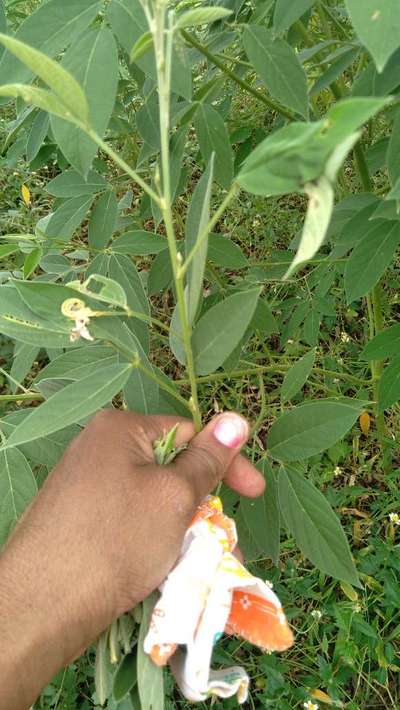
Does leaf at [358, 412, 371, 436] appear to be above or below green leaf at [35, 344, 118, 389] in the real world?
below

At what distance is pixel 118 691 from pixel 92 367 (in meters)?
0.43

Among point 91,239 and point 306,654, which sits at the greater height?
point 91,239

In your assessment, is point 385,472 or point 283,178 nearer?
point 283,178

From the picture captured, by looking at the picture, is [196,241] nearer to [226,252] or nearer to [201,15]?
[201,15]

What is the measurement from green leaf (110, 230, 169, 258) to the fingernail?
384mm

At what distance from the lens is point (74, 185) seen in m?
1.40

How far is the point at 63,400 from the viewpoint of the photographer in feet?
2.59

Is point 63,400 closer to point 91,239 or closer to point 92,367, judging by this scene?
point 92,367

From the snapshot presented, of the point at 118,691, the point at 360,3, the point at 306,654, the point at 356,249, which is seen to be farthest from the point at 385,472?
the point at 360,3

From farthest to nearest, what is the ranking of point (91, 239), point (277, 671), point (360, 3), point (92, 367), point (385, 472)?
point (385, 472), point (277, 671), point (91, 239), point (92, 367), point (360, 3)

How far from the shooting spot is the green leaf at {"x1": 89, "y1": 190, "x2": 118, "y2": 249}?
1.32m

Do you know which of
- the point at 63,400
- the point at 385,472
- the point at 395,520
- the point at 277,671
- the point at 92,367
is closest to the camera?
the point at 63,400

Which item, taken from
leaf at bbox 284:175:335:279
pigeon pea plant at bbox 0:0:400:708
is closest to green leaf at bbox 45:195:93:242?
pigeon pea plant at bbox 0:0:400:708

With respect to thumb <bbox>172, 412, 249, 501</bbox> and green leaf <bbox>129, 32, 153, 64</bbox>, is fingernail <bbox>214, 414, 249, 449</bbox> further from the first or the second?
green leaf <bbox>129, 32, 153, 64</bbox>
